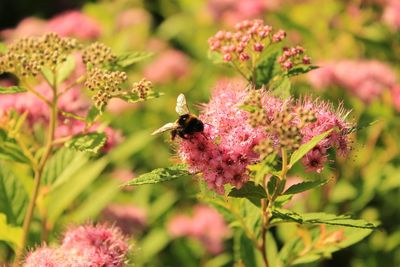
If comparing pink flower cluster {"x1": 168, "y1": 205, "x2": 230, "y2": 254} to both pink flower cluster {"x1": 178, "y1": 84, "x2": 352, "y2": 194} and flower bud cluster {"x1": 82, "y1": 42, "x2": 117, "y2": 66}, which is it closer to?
flower bud cluster {"x1": 82, "y1": 42, "x2": 117, "y2": 66}

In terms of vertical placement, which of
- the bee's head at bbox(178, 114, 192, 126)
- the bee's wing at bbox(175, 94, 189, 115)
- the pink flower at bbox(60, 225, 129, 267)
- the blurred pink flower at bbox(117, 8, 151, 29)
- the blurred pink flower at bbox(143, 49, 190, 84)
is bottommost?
the pink flower at bbox(60, 225, 129, 267)

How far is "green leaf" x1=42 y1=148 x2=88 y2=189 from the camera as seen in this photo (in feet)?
7.25

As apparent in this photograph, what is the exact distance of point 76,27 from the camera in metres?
4.02

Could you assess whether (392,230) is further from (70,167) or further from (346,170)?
(70,167)

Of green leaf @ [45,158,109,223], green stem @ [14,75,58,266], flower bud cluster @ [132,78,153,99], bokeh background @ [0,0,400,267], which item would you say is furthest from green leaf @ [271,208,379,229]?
green leaf @ [45,158,109,223]

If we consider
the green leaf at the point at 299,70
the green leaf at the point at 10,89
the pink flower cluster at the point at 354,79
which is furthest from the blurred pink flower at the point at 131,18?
the green leaf at the point at 299,70

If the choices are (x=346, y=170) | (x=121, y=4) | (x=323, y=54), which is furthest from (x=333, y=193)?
(x=121, y=4)

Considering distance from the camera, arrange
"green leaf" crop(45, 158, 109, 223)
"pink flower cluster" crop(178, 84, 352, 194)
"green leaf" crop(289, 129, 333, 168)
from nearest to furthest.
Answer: "green leaf" crop(289, 129, 333, 168)
"pink flower cluster" crop(178, 84, 352, 194)
"green leaf" crop(45, 158, 109, 223)

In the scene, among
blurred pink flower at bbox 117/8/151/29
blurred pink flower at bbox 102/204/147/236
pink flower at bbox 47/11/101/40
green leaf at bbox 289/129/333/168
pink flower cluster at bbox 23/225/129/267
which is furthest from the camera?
blurred pink flower at bbox 117/8/151/29

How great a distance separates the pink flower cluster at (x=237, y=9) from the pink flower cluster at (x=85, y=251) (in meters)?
2.58

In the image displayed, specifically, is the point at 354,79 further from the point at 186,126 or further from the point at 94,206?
the point at 186,126

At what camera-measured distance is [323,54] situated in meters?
3.77

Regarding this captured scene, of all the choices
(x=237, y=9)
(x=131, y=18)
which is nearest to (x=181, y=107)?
(x=237, y=9)

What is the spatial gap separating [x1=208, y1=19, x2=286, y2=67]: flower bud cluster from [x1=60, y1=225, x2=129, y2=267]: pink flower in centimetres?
61
